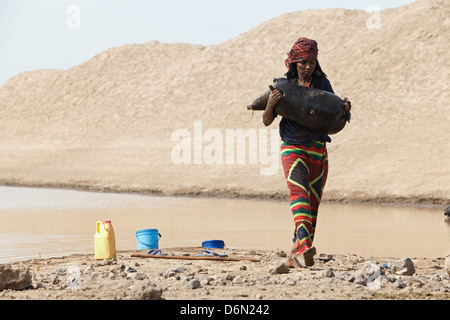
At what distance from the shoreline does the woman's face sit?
13.1m

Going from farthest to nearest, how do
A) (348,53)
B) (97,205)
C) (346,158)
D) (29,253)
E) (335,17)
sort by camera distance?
1. (335,17)
2. (348,53)
3. (346,158)
4. (97,205)
5. (29,253)

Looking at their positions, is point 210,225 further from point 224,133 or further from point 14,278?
point 224,133

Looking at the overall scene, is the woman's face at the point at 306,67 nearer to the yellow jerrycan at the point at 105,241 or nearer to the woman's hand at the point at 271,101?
the woman's hand at the point at 271,101

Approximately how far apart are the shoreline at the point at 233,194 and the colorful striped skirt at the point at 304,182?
1288cm

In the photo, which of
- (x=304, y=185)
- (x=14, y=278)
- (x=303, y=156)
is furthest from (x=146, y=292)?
(x=303, y=156)

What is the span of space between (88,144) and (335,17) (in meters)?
25.0

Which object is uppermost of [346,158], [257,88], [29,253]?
[257,88]

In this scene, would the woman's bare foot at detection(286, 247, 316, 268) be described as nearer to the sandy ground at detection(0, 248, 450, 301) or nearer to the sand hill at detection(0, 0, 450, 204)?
the sandy ground at detection(0, 248, 450, 301)

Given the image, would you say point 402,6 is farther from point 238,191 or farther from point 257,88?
point 238,191

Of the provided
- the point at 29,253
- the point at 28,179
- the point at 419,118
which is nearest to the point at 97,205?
the point at 29,253

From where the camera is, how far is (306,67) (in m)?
6.98

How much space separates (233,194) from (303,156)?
1727cm

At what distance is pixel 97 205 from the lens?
2033 centimetres

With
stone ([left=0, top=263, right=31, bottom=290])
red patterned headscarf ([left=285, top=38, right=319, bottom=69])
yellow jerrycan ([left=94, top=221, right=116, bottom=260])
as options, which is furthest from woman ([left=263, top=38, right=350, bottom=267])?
stone ([left=0, top=263, right=31, bottom=290])
